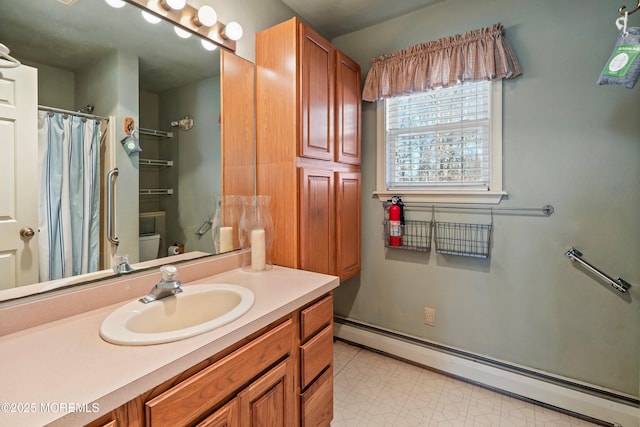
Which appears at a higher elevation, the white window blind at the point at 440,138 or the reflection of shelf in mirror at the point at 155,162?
the white window blind at the point at 440,138

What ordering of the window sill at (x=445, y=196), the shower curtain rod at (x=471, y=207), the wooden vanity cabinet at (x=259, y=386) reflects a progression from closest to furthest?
the wooden vanity cabinet at (x=259, y=386), the shower curtain rod at (x=471, y=207), the window sill at (x=445, y=196)

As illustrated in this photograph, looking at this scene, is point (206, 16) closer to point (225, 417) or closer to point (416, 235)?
point (225, 417)

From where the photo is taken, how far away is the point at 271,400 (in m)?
1.07

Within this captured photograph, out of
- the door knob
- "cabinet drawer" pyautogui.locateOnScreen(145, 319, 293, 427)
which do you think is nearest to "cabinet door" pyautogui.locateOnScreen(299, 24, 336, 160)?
"cabinet drawer" pyautogui.locateOnScreen(145, 319, 293, 427)

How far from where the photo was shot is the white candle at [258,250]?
1.57m

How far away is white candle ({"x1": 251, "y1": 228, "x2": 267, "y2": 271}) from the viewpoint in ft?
5.15

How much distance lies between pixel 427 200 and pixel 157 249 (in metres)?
1.73

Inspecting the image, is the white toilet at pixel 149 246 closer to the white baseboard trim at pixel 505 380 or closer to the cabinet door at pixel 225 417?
the cabinet door at pixel 225 417

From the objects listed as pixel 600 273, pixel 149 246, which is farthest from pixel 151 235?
pixel 600 273

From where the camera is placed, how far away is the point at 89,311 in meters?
1.03

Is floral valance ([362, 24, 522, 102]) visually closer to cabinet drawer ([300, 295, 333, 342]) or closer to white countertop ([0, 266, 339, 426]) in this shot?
cabinet drawer ([300, 295, 333, 342])

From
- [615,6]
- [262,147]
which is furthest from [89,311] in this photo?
[615,6]

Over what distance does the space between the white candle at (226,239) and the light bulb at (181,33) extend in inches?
38.4

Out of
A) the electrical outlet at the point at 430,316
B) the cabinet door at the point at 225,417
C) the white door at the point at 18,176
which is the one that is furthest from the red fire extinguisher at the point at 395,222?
the white door at the point at 18,176
